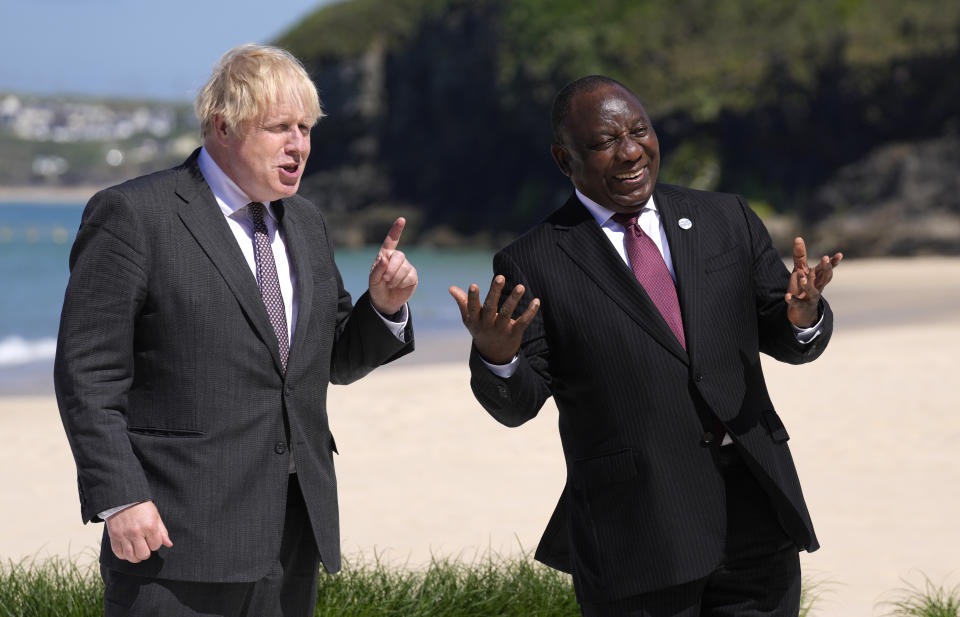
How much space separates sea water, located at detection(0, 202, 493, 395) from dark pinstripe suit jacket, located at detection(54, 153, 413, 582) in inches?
534

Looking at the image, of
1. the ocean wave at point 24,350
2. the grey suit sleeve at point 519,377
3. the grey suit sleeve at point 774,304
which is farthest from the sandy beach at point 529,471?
the ocean wave at point 24,350

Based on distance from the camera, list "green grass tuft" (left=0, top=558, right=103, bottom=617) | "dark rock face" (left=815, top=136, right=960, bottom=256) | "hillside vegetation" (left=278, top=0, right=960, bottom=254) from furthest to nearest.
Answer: "hillside vegetation" (left=278, top=0, right=960, bottom=254), "dark rock face" (left=815, top=136, right=960, bottom=256), "green grass tuft" (left=0, top=558, right=103, bottom=617)

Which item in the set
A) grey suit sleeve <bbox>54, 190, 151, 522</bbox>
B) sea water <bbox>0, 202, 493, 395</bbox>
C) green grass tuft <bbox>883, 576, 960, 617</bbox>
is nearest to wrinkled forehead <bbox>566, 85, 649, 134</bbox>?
grey suit sleeve <bbox>54, 190, 151, 522</bbox>

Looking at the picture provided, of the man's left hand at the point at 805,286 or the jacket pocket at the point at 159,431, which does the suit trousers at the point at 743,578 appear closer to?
the man's left hand at the point at 805,286

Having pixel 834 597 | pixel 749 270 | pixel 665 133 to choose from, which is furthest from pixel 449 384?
pixel 665 133

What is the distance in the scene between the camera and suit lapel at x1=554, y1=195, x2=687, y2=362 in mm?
2998

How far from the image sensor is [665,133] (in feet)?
156

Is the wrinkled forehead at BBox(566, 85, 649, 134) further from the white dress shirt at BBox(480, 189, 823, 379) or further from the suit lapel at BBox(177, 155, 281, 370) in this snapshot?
the suit lapel at BBox(177, 155, 281, 370)

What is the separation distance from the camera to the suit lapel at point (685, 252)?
3.00 m

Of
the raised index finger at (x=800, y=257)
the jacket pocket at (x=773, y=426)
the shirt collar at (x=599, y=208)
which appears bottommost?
the jacket pocket at (x=773, y=426)

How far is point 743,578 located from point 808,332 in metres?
0.62

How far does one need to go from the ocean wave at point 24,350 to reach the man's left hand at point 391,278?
1666 centimetres

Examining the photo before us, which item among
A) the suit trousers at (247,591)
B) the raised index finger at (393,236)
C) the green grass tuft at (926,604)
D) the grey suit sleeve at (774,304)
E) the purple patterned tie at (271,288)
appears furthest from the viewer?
the green grass tuft at (926,604)

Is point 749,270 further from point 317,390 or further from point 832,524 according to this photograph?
point 832,524
